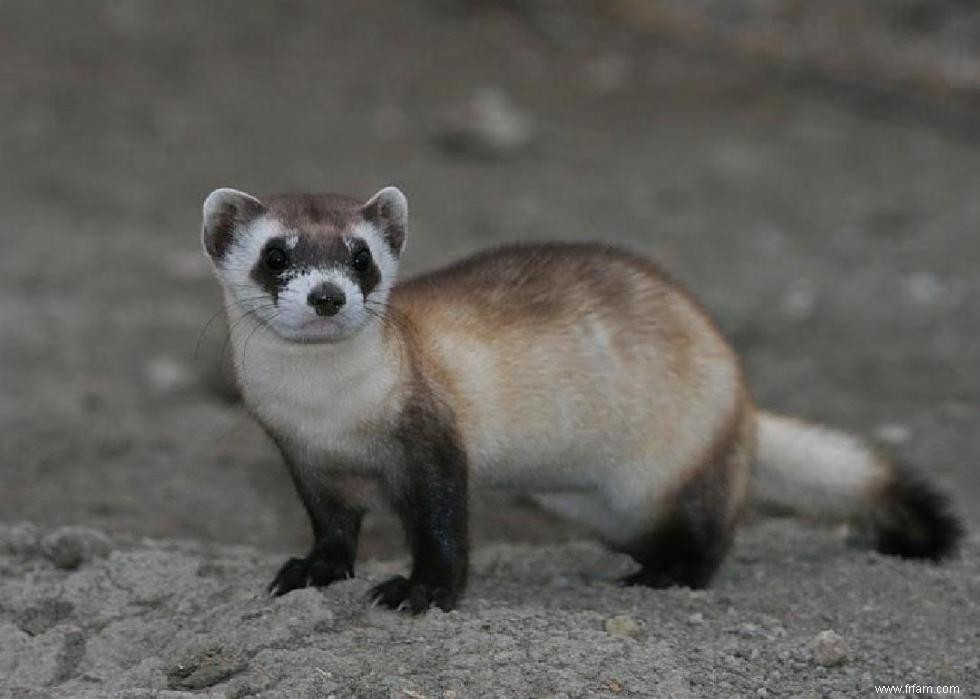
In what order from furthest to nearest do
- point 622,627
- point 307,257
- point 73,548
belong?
point 73,548 < point 622,627 < point 307,257

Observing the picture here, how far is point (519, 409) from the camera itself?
12.6 feet

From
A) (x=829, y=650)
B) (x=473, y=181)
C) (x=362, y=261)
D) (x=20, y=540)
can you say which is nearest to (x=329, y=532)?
(x=362, y=261)

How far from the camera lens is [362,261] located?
337cm

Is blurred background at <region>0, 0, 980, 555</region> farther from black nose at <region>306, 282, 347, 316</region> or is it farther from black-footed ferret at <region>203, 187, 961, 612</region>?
black nose at <region>306, 282, 347, 316</region>

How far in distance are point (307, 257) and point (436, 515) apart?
697mm

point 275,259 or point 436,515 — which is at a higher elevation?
point 275,259

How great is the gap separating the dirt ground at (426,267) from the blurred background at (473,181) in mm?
20

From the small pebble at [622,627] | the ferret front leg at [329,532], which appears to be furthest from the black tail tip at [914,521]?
the ferret front leg at [329,532]

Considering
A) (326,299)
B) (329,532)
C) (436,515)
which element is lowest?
(329,532)

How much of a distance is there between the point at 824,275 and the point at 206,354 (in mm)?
2787

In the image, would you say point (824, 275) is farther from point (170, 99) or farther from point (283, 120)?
point (170, 99)

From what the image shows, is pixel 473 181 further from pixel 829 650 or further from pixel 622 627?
pixel 829 650

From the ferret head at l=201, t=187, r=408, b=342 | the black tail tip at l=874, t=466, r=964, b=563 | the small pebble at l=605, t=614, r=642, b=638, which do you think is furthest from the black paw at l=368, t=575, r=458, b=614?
the black tail tip at l=874, t=466, r=964, b=563

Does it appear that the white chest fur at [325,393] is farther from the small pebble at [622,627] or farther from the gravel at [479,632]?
the small pebble at [622,627]
